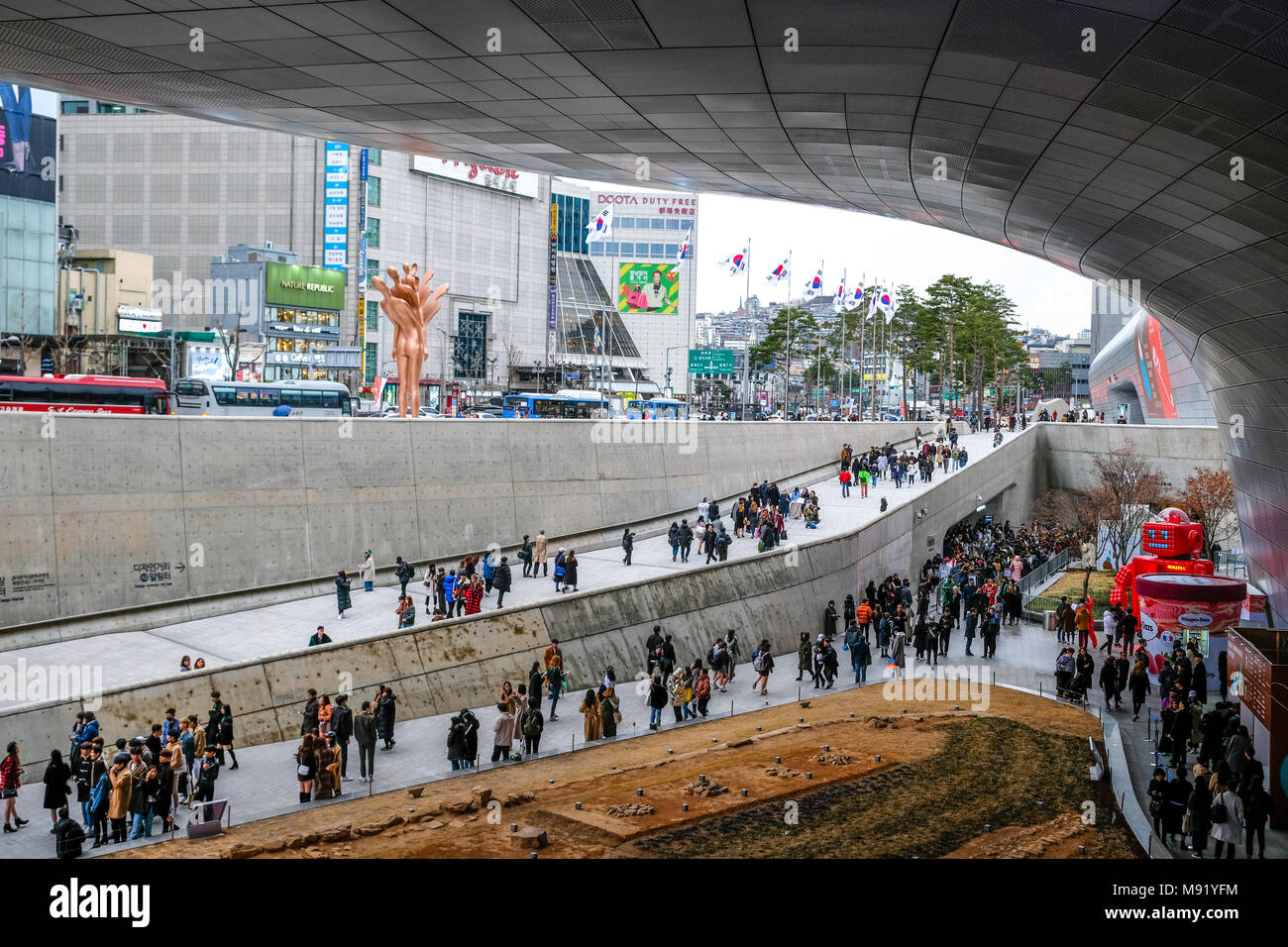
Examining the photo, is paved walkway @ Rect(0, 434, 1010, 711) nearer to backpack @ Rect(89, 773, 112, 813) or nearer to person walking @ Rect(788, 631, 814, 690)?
backpack @ Rect(89, 773, 112, 813)

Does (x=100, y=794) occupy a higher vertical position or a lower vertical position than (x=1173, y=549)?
lower

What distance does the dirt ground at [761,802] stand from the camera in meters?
12.4

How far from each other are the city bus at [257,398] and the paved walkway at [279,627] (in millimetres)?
14918

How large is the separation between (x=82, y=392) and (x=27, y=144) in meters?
27.9

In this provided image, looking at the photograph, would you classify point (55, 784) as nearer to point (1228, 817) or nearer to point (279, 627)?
point (279, 627)

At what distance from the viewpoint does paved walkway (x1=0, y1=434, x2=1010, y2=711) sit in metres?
20.0

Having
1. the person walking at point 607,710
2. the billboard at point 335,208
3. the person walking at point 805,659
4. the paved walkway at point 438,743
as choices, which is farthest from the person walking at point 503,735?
the billboard at point 335,208

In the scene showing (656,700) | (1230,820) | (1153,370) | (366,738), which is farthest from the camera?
(1153,370)

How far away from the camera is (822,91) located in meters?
10.1

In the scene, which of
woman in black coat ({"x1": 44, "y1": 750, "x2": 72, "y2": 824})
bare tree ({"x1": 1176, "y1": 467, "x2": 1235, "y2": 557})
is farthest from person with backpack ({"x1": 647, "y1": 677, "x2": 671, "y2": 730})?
bare tree ({"x1": 1176, "y1": 467, "x2": 1235, "y2": 557})

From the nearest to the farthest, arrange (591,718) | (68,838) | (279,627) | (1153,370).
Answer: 1. (68,838)
2. (591,718)
3. (279,627)
4. (1153,370)

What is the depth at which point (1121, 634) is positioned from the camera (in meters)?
23.8

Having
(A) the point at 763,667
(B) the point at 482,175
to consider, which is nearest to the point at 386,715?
(A) the point at 763,667
